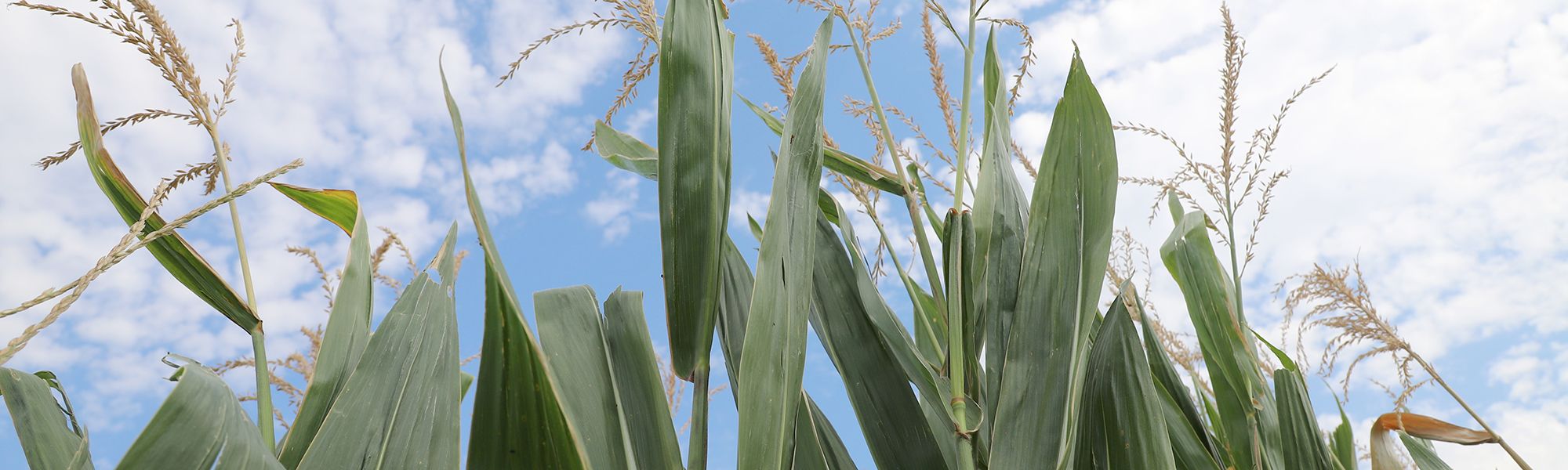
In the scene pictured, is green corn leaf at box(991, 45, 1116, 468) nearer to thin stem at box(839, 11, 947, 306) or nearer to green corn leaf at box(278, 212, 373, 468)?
thin stem at box(839, 11, 947, 306)

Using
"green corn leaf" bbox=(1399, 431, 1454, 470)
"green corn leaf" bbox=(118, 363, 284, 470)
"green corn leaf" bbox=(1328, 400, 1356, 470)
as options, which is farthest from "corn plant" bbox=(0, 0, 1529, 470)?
"green corn leaf" bbox=(1399, 431, 1454, 470)

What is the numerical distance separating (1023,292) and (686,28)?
23 cm

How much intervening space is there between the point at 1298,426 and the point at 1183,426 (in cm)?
10

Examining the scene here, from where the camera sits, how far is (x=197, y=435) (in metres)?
0.28

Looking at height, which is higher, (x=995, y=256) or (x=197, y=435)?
(x=995, y=256)

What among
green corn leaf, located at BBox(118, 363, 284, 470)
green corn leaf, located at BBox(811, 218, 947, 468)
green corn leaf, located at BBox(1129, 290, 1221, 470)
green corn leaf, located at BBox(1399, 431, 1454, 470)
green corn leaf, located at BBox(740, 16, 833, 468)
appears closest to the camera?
green corn leaf, located at BBox(118, 363, 284, 470)

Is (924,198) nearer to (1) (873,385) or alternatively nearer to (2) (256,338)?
(1) (873,385)

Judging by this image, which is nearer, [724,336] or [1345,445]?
[724,336]

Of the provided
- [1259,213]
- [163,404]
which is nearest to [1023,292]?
[163,404]

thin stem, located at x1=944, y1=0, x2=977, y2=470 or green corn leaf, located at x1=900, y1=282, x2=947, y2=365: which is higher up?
green corn leaf, located at x1=900, y1=282, x2=947, y2=365

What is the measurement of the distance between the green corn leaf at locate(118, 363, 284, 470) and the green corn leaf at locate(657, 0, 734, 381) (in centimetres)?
17

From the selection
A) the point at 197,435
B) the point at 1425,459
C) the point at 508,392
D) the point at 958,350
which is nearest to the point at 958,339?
the point at 958,350

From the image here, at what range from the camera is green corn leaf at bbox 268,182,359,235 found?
0.53 metres

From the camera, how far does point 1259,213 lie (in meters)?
0.80
